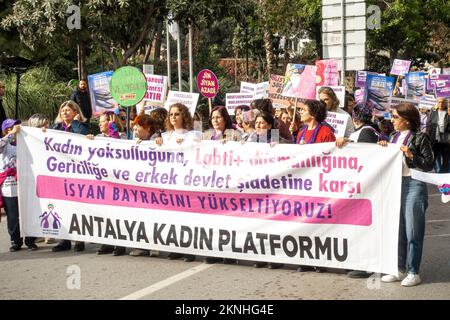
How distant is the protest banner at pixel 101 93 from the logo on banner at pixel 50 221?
483 centimetres

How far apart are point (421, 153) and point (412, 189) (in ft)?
1.07

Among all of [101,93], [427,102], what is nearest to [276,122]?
[101,93]

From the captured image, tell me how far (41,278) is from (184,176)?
5.60ft

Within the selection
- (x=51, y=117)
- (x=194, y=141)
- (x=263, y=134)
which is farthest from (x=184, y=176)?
(x=51, y=117)

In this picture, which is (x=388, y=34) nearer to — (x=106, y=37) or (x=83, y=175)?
(x=106, y=37)

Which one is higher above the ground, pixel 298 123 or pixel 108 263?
pixel 298 123

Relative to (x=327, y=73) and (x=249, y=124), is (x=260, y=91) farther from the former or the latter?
(x=249, y=124)

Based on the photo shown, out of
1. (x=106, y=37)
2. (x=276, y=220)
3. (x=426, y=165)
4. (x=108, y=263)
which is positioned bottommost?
(x=108, y=263)

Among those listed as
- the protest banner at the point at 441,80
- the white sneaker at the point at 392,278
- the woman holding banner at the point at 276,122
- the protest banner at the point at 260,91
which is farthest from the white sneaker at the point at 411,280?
the protest banner at the point at 441,80

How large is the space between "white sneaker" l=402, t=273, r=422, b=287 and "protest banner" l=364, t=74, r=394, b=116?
8.73 m

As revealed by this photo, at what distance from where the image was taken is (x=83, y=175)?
26.7ft

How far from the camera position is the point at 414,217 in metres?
6.59

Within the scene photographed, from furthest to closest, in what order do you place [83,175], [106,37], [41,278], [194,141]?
[106,37] < [83,175] < [194,141] < [41,278]

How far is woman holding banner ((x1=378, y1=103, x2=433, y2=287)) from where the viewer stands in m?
6.59
